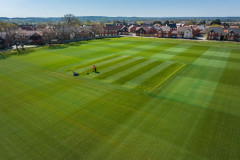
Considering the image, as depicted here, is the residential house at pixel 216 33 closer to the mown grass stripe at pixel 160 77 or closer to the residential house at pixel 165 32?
the residential house at pixel 165 32

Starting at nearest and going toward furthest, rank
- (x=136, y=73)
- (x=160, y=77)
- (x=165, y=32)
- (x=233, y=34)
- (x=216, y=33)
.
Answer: (x=160, y=77), (x=136, y=73), (x=233, y=34), (x=216, y=33), (x=165, y=32)

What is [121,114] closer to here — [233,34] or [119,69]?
[119,69]

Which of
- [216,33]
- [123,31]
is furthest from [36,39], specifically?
[216,33]

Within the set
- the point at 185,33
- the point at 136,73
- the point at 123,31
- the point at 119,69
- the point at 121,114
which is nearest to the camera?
the point at 121,114

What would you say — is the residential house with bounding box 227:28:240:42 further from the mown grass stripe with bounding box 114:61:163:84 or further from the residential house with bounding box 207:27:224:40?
the mown grass stripe with bounding box 114:61:163:84

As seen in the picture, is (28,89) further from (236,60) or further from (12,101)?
(236,60)

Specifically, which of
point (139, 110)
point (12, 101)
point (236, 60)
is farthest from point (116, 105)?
point (236, 60)
